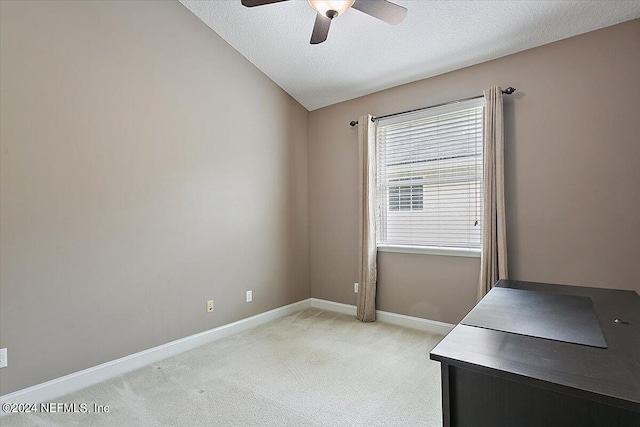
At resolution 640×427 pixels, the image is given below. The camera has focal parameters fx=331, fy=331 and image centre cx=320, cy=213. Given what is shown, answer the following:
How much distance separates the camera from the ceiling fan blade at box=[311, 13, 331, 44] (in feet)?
7.20

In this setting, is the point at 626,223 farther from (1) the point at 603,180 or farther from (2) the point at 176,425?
(2) the point at 176,425

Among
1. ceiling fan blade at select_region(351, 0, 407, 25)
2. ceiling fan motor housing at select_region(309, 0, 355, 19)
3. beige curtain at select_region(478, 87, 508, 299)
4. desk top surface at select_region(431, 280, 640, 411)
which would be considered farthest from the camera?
beige curtain at select_region(478, 87, 508, 299)

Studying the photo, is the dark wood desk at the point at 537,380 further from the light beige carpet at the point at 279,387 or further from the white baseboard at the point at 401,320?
the white baseboard at the point at 401,320

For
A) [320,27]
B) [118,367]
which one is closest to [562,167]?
[320,27]

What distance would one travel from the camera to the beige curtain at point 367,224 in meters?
3.66

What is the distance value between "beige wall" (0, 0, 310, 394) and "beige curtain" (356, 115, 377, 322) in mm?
1063

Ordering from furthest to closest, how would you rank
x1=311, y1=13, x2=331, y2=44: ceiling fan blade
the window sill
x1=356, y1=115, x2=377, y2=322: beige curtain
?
x1=356, y1=115, x2=377, y2=322: beige curtain → the window sill → x1=311, y1=13, x2=331, y2=44: ceiling fan blade

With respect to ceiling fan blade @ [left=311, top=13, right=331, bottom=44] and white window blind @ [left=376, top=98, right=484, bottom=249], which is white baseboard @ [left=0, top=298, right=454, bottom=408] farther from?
ceiling fan blade @ [left=311, top=13, right=331, bottom=44]

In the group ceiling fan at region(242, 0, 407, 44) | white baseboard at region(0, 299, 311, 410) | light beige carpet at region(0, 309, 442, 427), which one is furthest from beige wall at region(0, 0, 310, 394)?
ceiling fan at region(242, 0, 407, 44)

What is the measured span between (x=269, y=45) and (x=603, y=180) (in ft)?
10.3

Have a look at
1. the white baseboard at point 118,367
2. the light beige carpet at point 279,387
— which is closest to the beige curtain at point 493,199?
the light beige carpet at point 279,387

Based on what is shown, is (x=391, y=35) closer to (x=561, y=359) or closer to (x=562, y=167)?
(x=562, y=167)

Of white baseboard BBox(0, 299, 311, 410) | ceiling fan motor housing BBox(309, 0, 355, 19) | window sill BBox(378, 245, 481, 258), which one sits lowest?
white baseboard BBox(0, 299, 311, 410)

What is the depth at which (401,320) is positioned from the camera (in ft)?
11.7
